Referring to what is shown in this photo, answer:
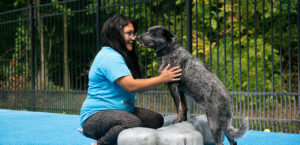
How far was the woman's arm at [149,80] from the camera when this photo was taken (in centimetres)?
294

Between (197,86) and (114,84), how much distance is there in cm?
75

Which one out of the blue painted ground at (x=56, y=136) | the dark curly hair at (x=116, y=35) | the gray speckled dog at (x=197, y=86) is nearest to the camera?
the gray speckled dog at (x=197, y=86)

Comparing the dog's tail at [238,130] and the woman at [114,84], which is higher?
the woman at [114,84]

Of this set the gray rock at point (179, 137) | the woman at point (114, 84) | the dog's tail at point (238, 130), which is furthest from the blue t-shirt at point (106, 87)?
the dog's tail at point (238, 130)

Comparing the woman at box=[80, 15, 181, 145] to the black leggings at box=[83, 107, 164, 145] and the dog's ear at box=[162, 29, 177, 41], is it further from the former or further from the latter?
the dog's ear at box=[162, 29, 177, 41]

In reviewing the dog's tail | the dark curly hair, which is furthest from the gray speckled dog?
the dark curly hair

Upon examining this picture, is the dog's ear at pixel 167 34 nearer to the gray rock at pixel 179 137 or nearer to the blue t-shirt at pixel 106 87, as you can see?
the blue t-shirt at pixel 106 87

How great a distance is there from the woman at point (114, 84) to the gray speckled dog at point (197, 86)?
0.10m

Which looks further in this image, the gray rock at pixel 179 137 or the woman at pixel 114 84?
the woman at pixel 114 84

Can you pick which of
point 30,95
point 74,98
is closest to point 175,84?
point 74,98

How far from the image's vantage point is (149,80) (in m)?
2.96

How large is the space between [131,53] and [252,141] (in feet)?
6.14

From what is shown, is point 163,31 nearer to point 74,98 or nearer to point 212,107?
point 212,107

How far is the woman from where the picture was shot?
2986 millimetres
